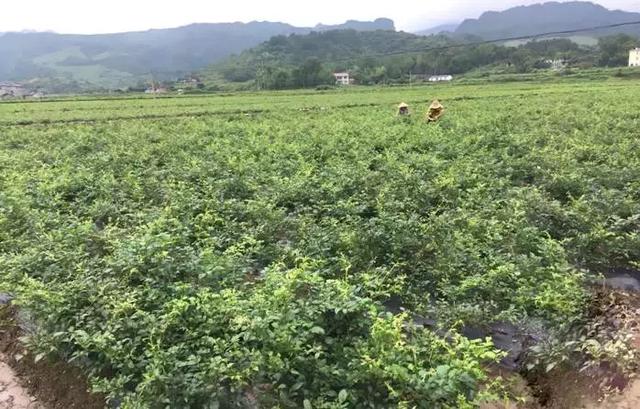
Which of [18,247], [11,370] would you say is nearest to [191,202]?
[18,247]

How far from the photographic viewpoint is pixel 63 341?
4.48m

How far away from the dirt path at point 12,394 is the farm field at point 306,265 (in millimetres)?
535

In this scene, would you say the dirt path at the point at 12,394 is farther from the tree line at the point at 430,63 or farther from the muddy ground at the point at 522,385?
the tree line at the point at 430,63

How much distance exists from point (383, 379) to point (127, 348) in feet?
6.55

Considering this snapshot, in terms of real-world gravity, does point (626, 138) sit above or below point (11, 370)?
above

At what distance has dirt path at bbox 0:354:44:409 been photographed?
4.80 m

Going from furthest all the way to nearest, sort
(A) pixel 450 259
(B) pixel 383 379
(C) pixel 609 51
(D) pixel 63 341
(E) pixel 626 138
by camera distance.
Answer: (C) pixel 609 51, (E) pixel 626 138, (A) pixel 450 259, (D) pixel 63 341, (B) pixel 383 379

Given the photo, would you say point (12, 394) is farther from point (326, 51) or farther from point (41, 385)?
point (326, 51)

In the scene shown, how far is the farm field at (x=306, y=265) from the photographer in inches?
147

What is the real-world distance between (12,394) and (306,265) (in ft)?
10.0

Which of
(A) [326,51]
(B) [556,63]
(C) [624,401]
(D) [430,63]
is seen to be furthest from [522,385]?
(A) [326,51]

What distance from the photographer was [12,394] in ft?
16.3

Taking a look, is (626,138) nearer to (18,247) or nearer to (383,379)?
(383,379)

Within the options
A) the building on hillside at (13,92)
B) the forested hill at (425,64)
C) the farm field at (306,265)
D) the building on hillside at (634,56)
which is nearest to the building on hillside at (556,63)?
the forested hill at (425,64)
